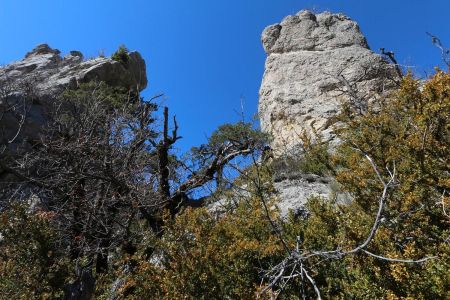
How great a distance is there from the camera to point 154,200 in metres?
7.19

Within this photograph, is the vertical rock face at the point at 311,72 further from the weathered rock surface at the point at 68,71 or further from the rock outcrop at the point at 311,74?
the weathered rock surface at the point at 68,71

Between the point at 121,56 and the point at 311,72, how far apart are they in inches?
505

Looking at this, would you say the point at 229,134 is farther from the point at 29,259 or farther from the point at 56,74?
the point at 56,74

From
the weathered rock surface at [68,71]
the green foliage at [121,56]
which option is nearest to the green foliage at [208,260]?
the weathered rock surface at [68,71]

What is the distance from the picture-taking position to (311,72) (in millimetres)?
20047

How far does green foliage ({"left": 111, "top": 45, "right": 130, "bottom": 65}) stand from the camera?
2532cm

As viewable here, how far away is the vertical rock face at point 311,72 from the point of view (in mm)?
17609

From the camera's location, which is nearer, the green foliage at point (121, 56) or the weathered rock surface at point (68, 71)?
the weathered rock surface at point (68, 71)

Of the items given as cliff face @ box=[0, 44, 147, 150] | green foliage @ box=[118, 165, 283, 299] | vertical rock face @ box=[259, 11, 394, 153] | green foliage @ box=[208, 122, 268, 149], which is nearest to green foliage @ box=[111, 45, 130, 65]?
cliff face @ box=[0, 44, 147, 150]

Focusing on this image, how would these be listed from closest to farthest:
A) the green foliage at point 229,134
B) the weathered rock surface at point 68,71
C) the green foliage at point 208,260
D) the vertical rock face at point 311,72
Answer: the green foliage at point 208,260 < the green foliage at point 229,134 < the vertical rock face at point 311,72 < the weathered rock surface at point 68,71

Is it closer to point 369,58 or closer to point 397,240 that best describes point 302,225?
point 397,240

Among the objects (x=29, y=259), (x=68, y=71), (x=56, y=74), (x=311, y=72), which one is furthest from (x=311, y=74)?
(x=29, y=259)

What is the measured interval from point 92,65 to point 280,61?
11542 millimetres

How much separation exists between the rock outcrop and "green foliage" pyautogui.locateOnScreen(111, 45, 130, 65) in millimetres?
9268
